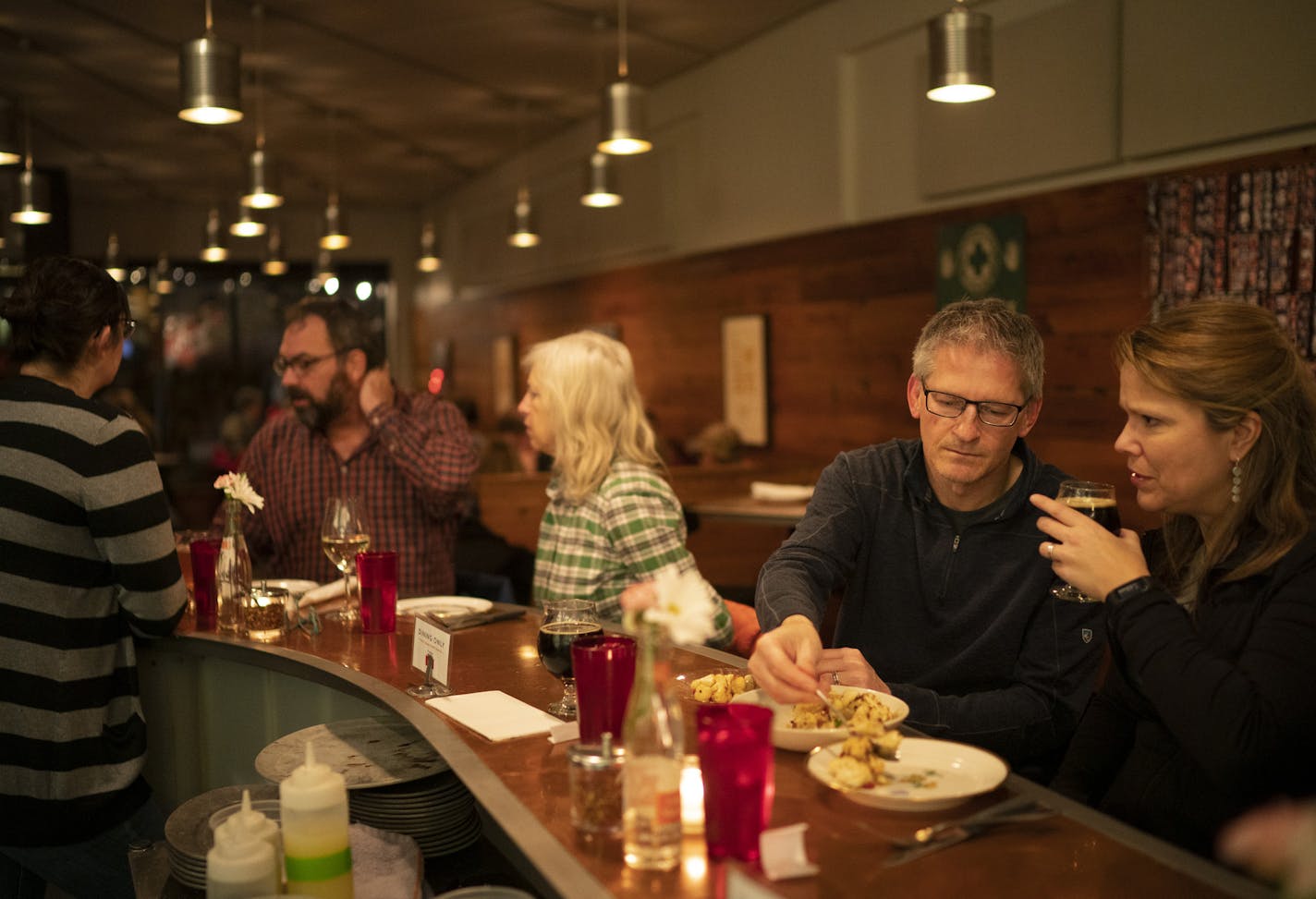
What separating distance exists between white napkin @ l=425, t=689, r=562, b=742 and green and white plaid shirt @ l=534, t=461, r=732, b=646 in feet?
2.71

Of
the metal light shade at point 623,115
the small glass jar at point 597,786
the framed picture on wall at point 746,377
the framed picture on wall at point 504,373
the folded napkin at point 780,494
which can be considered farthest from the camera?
the framed picture on wall at point 504,373

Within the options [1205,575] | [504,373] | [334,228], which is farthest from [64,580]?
[504,373]

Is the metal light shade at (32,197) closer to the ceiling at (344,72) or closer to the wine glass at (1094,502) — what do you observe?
the ceiling at (344,72)

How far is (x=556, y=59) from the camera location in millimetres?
8133

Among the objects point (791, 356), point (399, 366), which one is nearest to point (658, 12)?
point (791, 356)

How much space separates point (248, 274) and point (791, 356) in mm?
9828

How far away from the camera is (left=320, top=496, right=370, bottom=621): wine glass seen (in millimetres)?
2752

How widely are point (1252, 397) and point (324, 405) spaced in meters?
2.80

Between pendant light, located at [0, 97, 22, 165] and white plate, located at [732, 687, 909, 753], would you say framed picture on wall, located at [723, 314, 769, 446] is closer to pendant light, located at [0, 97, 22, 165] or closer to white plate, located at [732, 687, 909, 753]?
pendant light, located at [0, 97, 22, 165]

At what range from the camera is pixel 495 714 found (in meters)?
1.92

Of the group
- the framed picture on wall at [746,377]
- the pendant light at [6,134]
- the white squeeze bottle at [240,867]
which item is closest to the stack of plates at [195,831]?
the white squeeze bottle at [240,867]

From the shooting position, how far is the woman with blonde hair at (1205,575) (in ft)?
4.97

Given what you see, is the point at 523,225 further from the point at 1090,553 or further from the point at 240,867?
the point at 240,867

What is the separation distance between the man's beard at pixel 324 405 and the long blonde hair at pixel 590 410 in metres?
0.92
